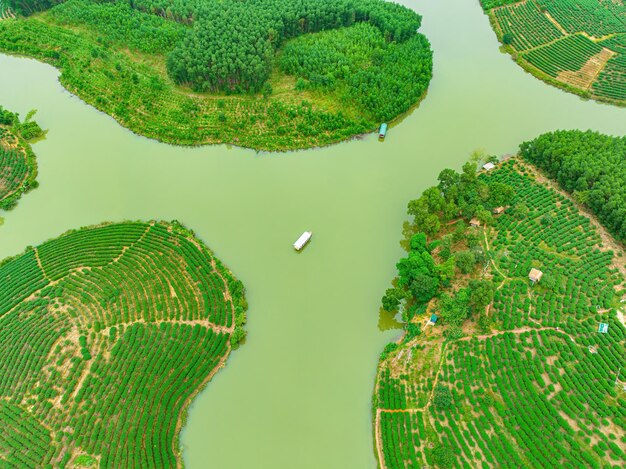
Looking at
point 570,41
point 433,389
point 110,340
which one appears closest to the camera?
point 433,389

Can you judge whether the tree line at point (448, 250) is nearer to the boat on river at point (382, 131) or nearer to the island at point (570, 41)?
the boat on river at point (382, 131)

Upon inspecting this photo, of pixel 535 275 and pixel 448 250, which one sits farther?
pixel 448 250

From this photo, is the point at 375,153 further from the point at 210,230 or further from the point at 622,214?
the point at 622,214

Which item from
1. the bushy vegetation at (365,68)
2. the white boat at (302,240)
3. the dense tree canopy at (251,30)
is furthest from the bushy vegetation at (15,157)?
the bushy vegetation at (365,68)

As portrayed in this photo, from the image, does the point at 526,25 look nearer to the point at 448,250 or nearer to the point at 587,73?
the point at 587,73

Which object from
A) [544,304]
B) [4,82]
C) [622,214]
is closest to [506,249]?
[544,304]

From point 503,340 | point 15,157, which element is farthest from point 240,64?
point 503,340
